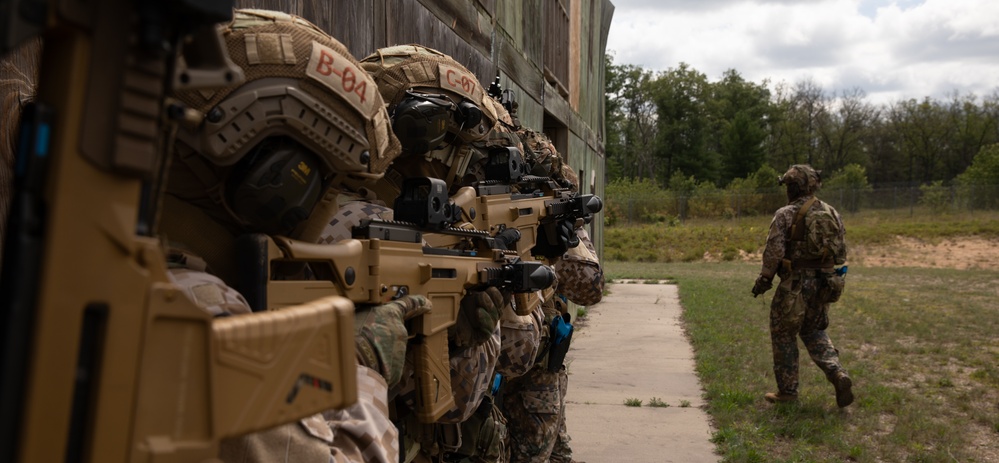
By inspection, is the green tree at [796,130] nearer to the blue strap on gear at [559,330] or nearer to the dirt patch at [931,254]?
the dirt patch at [931,254]

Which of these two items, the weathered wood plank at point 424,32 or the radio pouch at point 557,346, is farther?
the radio pouch at point 557,346

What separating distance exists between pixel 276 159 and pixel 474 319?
44.9 inches

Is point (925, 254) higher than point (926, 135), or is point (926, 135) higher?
point (926, 135)

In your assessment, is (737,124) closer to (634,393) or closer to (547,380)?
(634,393)

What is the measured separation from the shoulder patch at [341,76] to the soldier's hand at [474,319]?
0.95m

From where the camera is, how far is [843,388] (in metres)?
6.55

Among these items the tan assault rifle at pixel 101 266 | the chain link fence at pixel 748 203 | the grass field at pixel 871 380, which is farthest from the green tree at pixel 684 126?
the tan assault rifle at pixel 101 266

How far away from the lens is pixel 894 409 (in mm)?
6734

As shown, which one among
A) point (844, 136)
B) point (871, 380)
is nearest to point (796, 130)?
point (844, 136)

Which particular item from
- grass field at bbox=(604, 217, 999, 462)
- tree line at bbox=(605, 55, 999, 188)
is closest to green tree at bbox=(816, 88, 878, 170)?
tree line at bbox=(605, 55, 999, 188)

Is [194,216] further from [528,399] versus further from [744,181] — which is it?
[744,181]

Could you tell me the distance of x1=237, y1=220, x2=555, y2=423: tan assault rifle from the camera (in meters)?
1.83

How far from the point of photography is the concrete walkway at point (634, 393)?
5.68 meters

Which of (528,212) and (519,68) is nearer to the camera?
(528,212)
